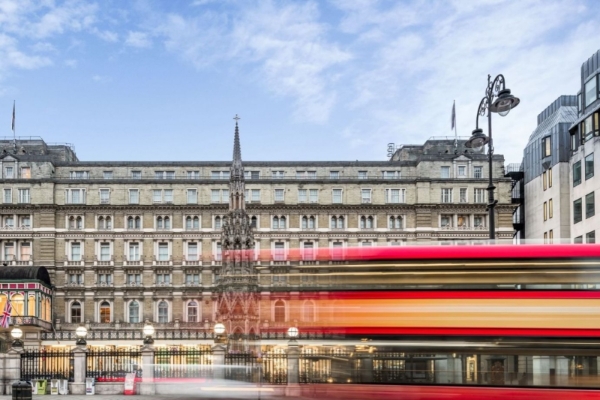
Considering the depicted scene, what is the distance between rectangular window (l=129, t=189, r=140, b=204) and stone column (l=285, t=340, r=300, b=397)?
66.3m

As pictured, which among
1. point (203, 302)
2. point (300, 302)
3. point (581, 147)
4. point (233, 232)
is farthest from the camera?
point (203, 302)

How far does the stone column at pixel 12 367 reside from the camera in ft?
130

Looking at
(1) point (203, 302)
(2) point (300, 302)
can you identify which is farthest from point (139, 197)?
(2) point (300, 302)

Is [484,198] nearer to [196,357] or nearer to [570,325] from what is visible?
→ [196,357]

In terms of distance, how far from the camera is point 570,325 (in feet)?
49.6

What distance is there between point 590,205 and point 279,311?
48819 mm

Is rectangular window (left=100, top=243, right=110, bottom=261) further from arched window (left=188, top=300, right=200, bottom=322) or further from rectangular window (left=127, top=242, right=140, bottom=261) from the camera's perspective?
arched window (left=188, top=300, right=200, bottom=322)

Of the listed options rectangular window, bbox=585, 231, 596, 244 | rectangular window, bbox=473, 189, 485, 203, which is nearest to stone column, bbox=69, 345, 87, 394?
rectangular window, bbox=585, 231, 596, 244

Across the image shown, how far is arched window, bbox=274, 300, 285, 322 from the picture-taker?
658 inches

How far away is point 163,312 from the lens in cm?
8000

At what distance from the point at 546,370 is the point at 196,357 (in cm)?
3004

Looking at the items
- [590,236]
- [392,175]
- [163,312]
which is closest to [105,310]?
[163,312]

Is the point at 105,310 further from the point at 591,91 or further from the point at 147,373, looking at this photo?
the point at 591,91

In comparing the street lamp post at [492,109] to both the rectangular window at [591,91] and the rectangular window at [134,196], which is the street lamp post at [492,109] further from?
the rectangular window at [134,196]
